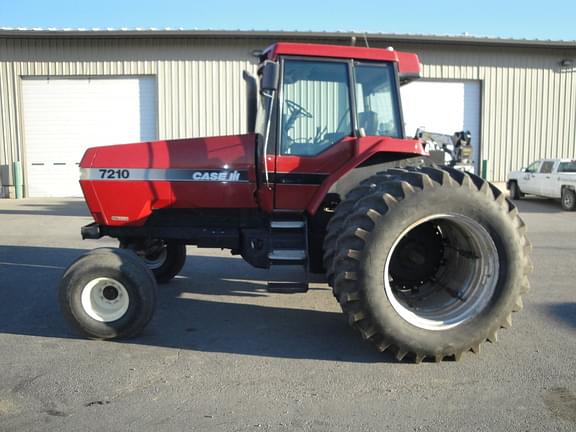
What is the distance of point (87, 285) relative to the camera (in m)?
4.45

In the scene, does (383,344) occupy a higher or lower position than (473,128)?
lower

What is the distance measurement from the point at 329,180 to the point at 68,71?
15.8m

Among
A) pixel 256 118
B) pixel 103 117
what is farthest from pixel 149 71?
pixel 256 118

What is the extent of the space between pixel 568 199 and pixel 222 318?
44.4 ft

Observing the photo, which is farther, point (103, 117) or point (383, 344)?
point (103, 117)

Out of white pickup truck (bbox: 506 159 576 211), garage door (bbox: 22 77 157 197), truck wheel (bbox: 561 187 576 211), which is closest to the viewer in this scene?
truck wheel (bbox: 561 187 576 211)

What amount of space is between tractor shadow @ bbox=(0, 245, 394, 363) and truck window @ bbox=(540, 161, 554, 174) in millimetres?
13118

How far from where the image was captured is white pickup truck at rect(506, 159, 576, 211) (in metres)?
15.2

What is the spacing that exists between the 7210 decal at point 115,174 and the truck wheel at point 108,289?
3.00 ft

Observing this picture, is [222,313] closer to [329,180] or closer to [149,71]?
[329,180]

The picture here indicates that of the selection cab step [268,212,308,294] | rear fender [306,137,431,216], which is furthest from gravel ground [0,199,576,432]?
rear fender [306,137,431,216]

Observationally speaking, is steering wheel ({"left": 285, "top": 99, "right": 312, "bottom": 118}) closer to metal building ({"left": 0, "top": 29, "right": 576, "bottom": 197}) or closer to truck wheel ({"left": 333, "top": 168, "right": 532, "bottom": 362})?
truck wheel ({"left": 333, "top": 168, "right": 532, "bottom": 362})

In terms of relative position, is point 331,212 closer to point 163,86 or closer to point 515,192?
point 163,86

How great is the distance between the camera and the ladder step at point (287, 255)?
4.75 metres
